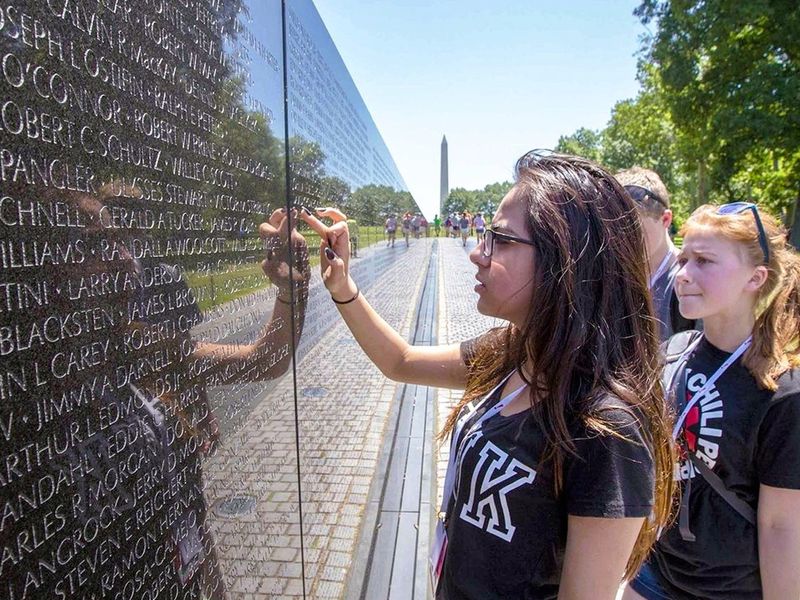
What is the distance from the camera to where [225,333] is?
1770 millimetres

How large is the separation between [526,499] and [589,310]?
1.53 ft

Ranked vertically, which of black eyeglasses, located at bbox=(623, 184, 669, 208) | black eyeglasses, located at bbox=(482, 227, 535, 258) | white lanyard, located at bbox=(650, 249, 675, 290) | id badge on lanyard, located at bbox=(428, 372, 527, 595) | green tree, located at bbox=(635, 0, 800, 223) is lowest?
id badge on lanyard, located at bbox=(428, 372, 527, 595)

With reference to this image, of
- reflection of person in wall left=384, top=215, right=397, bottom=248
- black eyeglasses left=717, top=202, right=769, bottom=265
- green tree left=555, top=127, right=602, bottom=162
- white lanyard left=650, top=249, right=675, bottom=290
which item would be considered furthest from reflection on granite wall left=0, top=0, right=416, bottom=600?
green tree left=555, top=127, right=602, bottom=162

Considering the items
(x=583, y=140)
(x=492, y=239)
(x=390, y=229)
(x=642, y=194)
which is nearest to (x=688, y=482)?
(x=492, y=239)

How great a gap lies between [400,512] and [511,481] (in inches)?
115

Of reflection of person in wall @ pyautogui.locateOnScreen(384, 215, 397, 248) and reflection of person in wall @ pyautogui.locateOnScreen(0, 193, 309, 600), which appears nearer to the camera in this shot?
reflection of person in wall @ pyautogui.locateOnScreen(0, 193, 309, 600)

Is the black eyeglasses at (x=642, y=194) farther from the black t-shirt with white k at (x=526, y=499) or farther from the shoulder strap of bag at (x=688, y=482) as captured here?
the black t-shirt with white k at (x=526, y=499)

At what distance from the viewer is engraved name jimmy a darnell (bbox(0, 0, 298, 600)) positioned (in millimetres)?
947

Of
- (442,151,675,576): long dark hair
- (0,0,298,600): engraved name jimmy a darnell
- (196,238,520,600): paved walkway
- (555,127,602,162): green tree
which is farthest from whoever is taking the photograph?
(555,127,602,162): green tree

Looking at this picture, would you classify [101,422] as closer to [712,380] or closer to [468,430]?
[468,430]

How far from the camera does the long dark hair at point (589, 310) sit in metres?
1.30

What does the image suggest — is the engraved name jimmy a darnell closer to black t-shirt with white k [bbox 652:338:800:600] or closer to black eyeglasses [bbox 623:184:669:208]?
black t-shirt with white k [bbox 652:338:800:600]

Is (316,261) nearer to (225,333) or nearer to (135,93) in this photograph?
(225,333)

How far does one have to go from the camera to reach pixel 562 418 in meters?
1.24
